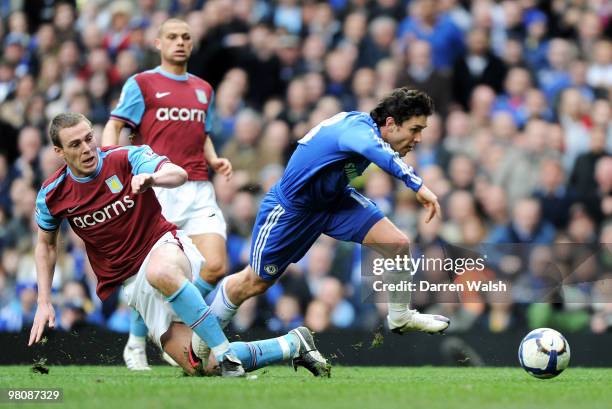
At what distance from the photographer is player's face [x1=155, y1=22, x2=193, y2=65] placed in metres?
9.79

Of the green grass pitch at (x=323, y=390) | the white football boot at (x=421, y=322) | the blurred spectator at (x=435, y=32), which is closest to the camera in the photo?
the green grass pitch at (x=323, y=390)

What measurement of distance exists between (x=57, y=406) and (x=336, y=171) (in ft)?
10.0

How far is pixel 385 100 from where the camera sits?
8336 millimetres

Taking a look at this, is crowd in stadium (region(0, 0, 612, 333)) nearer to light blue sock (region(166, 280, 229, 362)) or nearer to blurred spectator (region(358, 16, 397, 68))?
blurred spectator (region(358, 16, 397, 68))

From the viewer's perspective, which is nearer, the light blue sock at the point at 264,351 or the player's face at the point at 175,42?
the light blue sock at the point at 264,351

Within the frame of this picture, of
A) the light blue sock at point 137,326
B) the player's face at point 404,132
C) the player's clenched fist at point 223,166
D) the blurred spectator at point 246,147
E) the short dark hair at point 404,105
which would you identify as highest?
the blurred spectator at point 246,147

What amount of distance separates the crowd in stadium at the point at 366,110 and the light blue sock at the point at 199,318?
3249 millimetres

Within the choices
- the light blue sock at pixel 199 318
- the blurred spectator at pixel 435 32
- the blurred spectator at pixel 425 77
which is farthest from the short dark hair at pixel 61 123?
the blurred spectator at pixel 435 32

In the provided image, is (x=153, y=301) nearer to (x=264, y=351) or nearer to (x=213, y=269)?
(x=264, y=351)

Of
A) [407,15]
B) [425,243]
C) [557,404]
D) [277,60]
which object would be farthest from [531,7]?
[557,404]

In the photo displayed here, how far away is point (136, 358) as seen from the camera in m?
9.65

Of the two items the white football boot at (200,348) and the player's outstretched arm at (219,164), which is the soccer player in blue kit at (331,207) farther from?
the player's outstretched arm at (219,164)

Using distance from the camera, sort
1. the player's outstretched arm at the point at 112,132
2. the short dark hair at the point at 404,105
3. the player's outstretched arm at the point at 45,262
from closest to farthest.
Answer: the player's outstretched arm at the point at 45,262 < the short dark hair at the point at 404,105 < the player's outstretched arm at the point at 112,132

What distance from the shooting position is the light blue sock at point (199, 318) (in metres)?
7.70
